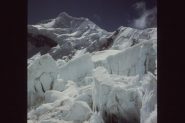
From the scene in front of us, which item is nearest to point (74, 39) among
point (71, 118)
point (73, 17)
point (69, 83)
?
point (73, 17)

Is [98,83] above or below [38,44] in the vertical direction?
below

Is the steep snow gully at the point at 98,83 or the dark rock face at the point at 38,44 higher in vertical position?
the dark rock face at the point at 38,44

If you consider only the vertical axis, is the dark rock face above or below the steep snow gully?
above

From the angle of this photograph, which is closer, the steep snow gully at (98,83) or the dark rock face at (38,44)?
the steep snow gully at (98,83)

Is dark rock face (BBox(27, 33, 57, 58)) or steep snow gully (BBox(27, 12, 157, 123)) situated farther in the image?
dark rock face (BBox(27, 33, 57, 58))

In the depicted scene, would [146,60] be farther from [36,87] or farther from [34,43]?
[34,43]
